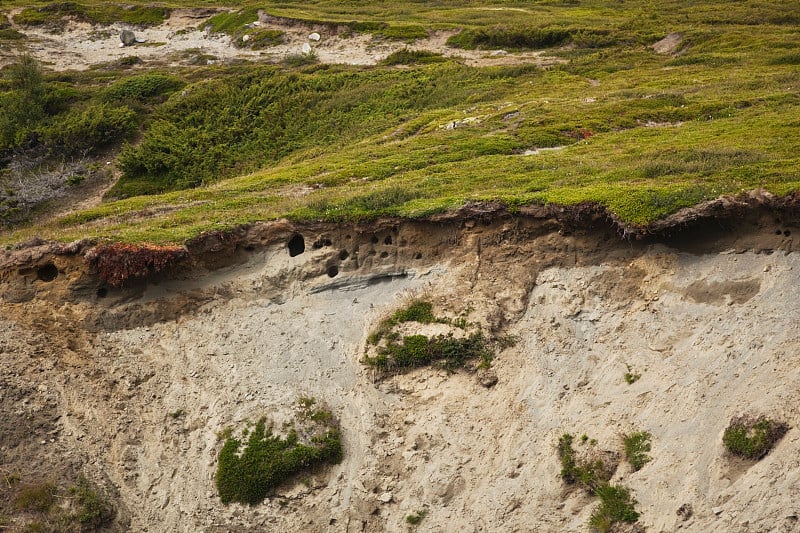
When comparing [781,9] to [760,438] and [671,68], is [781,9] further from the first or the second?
[760,438]

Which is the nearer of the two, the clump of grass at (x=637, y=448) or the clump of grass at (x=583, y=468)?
the clump of grass at (x=637, y=448)

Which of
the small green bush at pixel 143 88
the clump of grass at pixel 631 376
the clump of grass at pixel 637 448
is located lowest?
the clump of grass at pixel 637 448

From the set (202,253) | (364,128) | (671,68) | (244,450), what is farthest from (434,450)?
(671,68)

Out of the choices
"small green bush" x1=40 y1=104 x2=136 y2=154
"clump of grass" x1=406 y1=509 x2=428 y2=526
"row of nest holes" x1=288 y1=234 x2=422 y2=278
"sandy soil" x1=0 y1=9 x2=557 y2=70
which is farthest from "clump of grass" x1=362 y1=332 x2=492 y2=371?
"sandy soil" x1=0 y1=9 x2=557 y2=70

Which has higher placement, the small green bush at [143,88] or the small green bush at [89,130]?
the small green bush at [143,88]

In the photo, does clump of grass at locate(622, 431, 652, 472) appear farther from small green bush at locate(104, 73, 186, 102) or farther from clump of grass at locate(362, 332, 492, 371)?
small green bush at locate(104, 73, 186, 102)

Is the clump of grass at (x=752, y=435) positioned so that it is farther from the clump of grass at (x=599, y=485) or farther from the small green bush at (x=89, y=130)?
the small green bush at (x=89, y=130)

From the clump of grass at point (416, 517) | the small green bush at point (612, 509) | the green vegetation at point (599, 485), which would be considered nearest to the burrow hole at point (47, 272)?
the clump of grass at point (416, 517)
